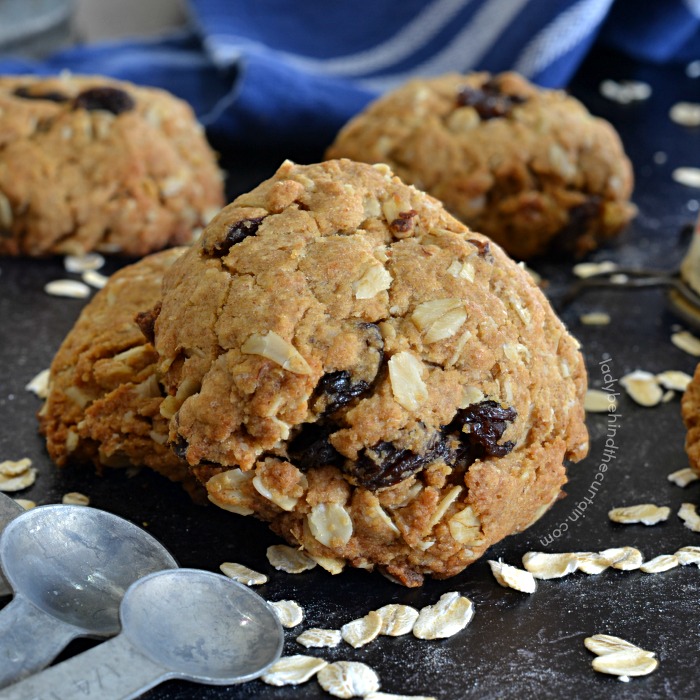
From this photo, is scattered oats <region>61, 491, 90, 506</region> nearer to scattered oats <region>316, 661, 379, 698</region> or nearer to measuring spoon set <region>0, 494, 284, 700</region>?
measuring spoon set <region>0, 494, 284, 700</region>

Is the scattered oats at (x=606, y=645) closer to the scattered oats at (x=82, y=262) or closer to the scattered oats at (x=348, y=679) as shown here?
the scattered oats at (x=348, y=679)

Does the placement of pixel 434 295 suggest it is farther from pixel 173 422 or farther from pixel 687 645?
pixel 687 645

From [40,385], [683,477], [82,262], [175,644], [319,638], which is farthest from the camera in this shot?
[82,262]

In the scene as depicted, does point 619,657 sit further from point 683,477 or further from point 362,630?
point 683,477

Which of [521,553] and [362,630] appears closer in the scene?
[362,630]

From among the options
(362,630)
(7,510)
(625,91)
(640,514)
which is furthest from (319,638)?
(625,91)
